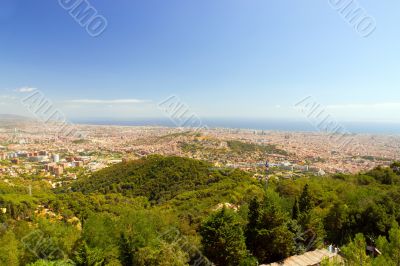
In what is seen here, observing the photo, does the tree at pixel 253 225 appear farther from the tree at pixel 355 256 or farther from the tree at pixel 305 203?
the tree at pixel 305 203

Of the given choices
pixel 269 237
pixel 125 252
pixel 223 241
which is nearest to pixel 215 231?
pixel 223 241

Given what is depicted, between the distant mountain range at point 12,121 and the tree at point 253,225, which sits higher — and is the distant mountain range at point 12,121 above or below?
above

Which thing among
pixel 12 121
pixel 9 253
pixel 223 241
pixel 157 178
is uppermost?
pixel 12 121

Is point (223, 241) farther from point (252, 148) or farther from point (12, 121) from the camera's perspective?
point (12, 121)

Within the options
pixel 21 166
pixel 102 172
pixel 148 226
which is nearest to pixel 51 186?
pixel 102 172

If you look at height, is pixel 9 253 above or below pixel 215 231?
below

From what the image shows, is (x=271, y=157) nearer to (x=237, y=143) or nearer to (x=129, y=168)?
(x=237, y=143)

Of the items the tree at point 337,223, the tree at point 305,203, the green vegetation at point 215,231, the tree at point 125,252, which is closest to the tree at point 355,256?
the green vegetation at point 215,231

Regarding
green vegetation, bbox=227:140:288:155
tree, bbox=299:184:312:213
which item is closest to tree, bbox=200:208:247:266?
tree, bbox=299:184:312:213
